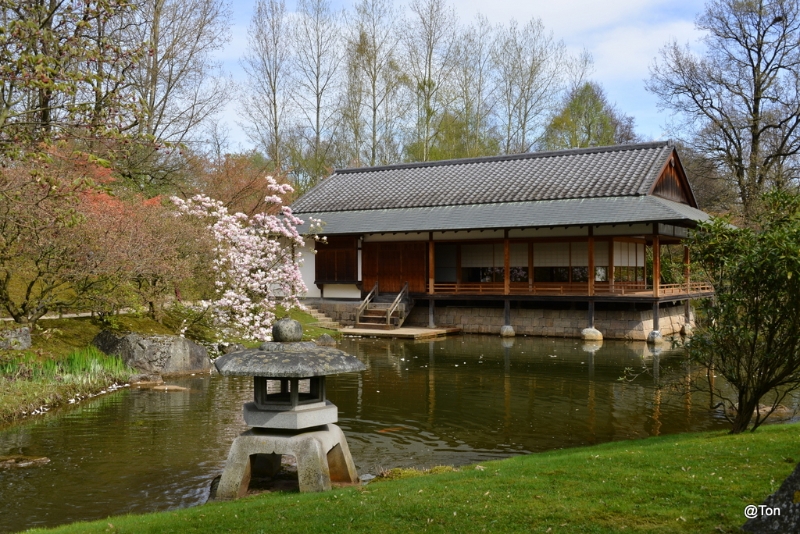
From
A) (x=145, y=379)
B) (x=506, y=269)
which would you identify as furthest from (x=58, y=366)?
(x=506, y=269)

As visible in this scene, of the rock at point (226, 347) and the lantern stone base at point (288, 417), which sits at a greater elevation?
the lantern stone base at point (288, 417)

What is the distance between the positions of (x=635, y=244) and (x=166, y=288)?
663 inches

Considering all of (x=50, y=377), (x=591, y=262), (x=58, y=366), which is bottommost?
(x=50, y=377)

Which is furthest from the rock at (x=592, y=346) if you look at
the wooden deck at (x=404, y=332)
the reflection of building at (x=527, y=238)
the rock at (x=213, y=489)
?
the rock at (x=213, y=489)

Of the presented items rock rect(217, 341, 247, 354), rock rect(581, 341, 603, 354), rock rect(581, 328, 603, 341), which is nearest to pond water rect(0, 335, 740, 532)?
rock rect(217, 341, 247, 354)

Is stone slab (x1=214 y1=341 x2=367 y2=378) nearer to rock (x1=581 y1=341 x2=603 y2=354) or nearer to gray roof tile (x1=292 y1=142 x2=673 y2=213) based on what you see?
rock (x1=581 y1=341 x2=603 y2=354)

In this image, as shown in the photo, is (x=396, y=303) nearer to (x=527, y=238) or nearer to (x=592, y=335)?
(x=527, y=238)

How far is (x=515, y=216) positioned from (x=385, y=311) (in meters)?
5.73

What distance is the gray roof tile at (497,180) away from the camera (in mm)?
23734

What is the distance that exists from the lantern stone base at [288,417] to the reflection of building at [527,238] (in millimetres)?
15212

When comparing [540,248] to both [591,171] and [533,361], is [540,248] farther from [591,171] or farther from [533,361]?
[533,361]

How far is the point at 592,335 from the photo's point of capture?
69.9 feet

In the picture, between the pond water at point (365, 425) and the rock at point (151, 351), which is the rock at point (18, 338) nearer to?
the pond water at point (365, 425)

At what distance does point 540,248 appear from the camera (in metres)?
24.1
